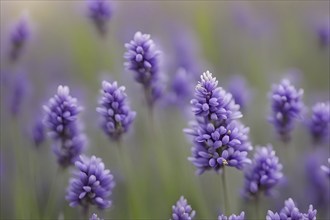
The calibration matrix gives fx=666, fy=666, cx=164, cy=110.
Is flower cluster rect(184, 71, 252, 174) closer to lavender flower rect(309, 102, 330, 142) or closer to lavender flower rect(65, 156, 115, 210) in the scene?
lavender flower rect(65, 156, 115, 210)

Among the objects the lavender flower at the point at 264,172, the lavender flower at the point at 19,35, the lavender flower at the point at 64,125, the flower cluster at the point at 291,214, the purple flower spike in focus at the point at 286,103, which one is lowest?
the flower cluster at the point at 291,214

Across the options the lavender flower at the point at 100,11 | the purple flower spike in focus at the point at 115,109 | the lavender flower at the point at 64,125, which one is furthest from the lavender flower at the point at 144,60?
the lavender flower at the point at 100,11

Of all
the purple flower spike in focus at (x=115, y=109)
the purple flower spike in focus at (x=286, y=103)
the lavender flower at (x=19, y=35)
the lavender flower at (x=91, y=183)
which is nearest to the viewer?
the lavender flower at (x=91, y=183)

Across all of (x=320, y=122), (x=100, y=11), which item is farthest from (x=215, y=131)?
(x=100, y=11)

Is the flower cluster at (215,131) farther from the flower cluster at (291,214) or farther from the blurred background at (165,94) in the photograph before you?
the blurred background at (165,94)

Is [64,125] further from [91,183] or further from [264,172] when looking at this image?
[264,172]

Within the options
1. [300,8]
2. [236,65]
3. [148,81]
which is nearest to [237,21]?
[236,65]

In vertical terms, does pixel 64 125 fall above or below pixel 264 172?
above
